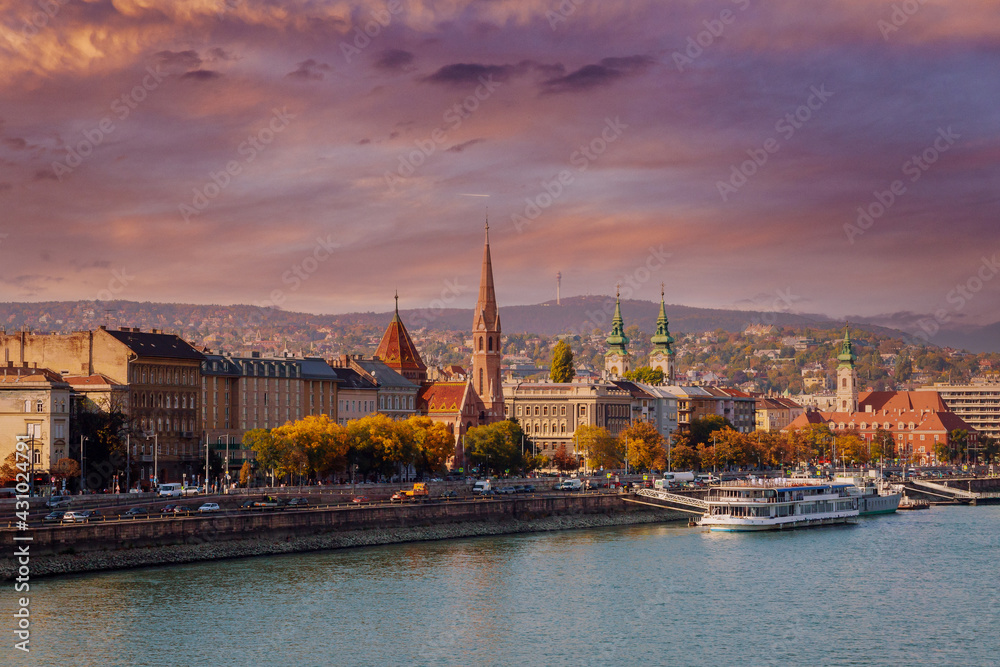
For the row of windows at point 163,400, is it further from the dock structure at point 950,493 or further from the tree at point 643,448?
the dock structure at point 950,493

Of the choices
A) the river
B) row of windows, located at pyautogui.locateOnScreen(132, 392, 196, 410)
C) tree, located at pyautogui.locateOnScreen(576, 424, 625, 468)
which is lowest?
the river

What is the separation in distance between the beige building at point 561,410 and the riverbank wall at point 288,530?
6780 centimetres

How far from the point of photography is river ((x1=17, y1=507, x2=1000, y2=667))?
5288 cm

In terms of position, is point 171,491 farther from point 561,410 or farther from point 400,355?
point 561,410

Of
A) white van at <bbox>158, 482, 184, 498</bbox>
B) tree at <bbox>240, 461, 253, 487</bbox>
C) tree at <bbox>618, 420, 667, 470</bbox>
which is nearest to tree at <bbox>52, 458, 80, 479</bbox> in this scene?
white van at <bbox>158, 482, 184, 498</bbox>

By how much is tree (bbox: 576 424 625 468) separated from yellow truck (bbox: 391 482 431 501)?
49.4 m

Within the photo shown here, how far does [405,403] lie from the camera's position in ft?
508

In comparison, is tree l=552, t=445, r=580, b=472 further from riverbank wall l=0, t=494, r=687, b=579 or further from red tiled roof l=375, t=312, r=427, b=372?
riverbank wall l=0, t=494, r=687, b=579

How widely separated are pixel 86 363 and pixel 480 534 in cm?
3553

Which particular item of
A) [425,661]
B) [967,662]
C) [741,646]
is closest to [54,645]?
[425,661]

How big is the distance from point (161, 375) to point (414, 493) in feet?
80.7

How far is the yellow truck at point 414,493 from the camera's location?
9875cm

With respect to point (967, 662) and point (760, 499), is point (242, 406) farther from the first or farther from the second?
point (967, 662)

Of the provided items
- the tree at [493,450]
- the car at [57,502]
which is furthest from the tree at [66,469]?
the tree at [493,450]
